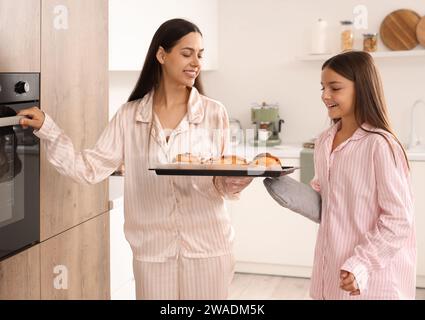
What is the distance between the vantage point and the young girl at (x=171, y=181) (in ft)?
7.14

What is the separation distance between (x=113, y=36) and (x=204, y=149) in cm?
119

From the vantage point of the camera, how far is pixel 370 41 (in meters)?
4.59

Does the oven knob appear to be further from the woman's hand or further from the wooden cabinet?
the woman's hand

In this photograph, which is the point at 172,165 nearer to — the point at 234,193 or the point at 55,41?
the point at 234,193

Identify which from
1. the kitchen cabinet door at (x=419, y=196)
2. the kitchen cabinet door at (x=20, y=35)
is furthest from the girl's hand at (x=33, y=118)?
the kitchen cabinet door at (x=419, y=196)

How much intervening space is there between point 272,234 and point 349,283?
8.61 feet

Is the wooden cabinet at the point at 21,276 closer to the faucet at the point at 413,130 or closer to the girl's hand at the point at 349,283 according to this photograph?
the girl's hand at the point at 349,283

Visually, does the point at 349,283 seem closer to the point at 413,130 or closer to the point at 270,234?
the point at 270,234

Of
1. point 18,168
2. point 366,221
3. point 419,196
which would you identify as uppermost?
point 18,168

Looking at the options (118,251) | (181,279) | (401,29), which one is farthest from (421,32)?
(181,279)

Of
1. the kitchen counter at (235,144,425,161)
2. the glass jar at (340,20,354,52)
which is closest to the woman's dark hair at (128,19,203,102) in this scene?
the kitchen counter at (235,144,425,161)

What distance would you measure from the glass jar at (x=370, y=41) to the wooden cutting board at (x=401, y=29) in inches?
3.6
